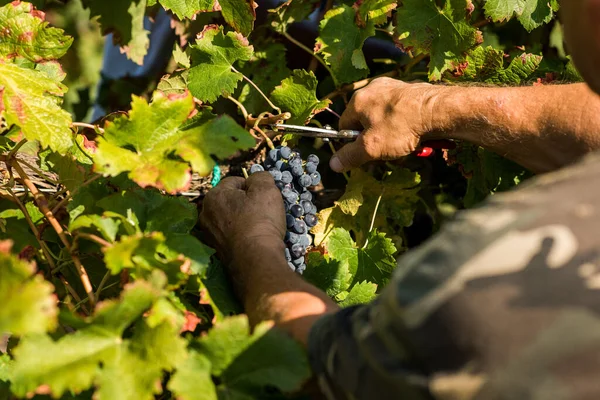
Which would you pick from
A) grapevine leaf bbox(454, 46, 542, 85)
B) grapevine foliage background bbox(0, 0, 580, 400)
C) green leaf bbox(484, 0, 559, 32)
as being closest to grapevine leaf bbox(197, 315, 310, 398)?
grapevine foliage background bbox(0, 0, 580, 400)

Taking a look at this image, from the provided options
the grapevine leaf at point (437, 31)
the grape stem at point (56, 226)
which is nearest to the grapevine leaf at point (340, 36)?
the grapevine leaf at point (437, 31)

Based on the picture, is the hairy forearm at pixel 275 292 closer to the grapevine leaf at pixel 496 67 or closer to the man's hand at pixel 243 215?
the man's hand at pixel 243 215

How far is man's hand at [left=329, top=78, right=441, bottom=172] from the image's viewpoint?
187cm

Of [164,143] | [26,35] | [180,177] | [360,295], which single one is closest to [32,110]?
[26,35]

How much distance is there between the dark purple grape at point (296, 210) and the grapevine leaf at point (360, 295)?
24 centimetres

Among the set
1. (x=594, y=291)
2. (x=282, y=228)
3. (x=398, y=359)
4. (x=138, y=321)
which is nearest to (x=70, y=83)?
(x=282, y=228)

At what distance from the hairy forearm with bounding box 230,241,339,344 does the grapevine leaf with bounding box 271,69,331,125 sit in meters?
0.53

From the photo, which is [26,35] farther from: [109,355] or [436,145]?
[436,145]

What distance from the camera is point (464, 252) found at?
0.89 metres

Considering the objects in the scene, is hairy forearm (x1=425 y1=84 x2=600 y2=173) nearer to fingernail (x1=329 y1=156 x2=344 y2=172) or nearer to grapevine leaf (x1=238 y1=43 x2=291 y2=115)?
fingernail (x1=329 y1=156 x2=344 y2=172)

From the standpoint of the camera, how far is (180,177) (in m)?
1.30

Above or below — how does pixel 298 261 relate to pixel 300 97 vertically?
below

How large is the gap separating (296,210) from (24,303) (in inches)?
34.6

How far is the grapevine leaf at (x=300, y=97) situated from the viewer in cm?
197
